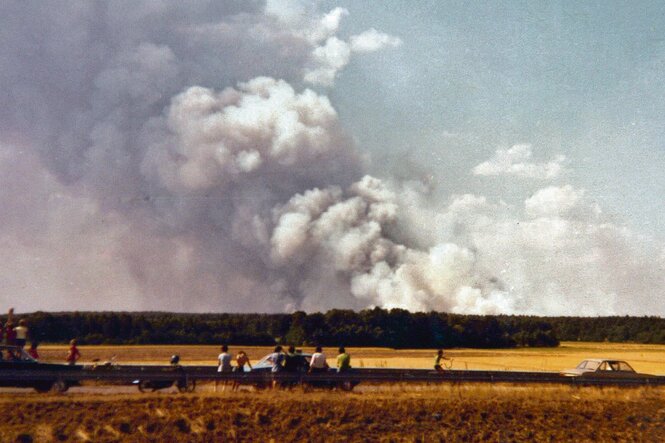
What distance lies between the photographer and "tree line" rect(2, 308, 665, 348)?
100250mm

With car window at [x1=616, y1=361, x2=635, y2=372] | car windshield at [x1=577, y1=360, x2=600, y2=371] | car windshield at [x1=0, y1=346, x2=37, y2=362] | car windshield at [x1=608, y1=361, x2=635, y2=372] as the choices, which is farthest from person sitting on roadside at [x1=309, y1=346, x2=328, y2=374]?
car window at [x1=616, y1=361, x2=635, y2=372]

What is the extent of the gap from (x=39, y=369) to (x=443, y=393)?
15.3m

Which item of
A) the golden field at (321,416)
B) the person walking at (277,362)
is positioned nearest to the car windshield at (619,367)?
the golden field at (321,416)

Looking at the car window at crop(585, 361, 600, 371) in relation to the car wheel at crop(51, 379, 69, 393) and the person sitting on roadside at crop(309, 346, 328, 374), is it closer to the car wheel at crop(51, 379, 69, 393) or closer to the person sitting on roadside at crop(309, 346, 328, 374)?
the person sitting on roadside at crop(309, 346, 328, 374)

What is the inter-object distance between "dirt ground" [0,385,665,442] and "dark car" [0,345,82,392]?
65 cm

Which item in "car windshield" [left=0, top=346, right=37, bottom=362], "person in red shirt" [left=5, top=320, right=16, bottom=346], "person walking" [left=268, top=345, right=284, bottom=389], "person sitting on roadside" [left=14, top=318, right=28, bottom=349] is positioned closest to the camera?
"car windshield" [left=0, top=346, right=37, bottom=362]

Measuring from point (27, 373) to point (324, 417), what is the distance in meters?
10.6

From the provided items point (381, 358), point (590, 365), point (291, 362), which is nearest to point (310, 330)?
point (381, 358)

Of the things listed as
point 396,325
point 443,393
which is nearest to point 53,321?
point 396,325

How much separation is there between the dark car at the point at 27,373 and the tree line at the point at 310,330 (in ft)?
251

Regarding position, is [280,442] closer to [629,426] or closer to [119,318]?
[629,426]

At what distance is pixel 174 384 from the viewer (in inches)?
945

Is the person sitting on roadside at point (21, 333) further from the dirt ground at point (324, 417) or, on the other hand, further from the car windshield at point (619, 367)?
the car windshield at point (619, 367)

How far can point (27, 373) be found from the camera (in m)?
21.5
